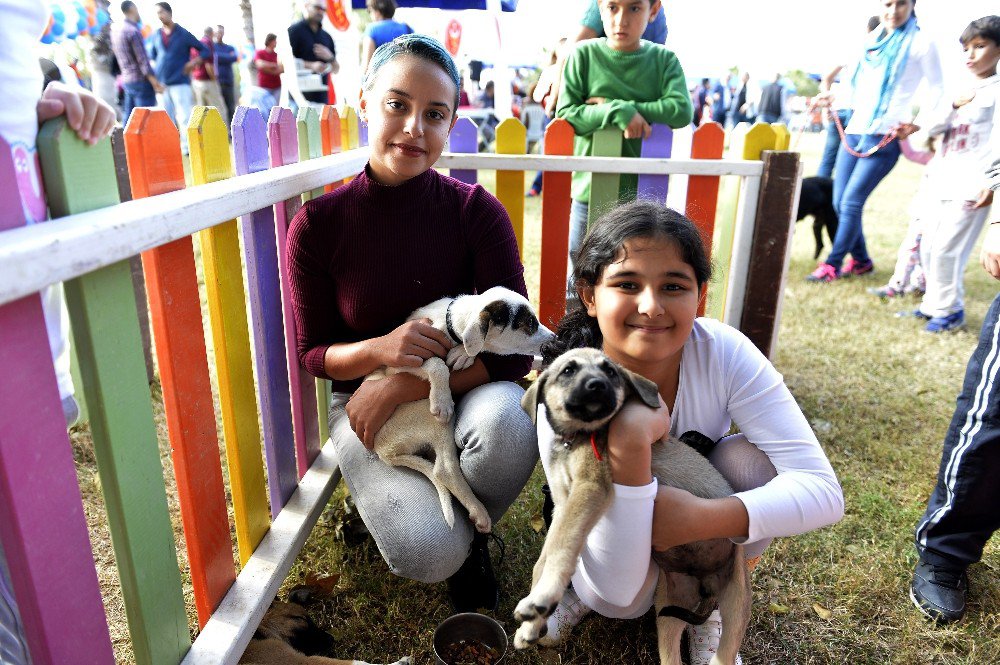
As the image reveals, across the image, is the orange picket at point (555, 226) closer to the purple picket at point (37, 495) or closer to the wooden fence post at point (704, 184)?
the wooden fence post at point (704, 184)

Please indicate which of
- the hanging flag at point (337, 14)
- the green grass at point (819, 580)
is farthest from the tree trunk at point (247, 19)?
the green grass at point (819, 580)

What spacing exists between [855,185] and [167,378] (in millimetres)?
6416

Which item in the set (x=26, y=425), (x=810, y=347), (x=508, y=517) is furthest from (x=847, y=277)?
(x=26, y=425)

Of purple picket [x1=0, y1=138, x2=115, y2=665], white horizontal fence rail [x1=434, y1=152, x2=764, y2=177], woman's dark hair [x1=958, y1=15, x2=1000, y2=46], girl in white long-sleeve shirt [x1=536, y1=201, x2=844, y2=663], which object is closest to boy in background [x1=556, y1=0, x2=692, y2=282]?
white horizontal fence rail [x1=434, y1=152, x2=764, y2=177]

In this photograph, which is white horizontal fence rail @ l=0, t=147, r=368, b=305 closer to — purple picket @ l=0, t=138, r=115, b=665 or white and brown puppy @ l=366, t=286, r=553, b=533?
purple picket @ l=0, t=138, r=115, b=665

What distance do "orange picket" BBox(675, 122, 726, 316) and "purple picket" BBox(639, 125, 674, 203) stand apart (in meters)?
0.13

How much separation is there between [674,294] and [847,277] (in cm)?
584

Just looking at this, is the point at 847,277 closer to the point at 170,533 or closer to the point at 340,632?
the point at 340,632

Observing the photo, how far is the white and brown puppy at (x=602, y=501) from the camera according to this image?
1.64 m

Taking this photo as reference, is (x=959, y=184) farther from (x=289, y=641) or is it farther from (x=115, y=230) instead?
(x=115, y=230)

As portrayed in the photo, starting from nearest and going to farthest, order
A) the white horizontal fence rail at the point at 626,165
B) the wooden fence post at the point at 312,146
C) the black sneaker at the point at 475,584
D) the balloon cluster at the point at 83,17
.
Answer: the black sneaker at the point at 475,584
the wooden fence post at the point at 312,146
the white horizontal fence rail at the point at 626,165
the balloon cluster at the point at 83,17

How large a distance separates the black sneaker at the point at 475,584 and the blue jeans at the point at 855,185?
18.6 feet

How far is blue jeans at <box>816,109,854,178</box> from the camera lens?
6.97 metres

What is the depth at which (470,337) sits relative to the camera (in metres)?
2.15
